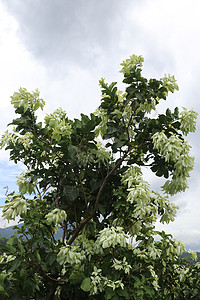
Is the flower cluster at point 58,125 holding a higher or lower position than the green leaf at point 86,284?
higher

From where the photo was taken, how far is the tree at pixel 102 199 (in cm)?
262

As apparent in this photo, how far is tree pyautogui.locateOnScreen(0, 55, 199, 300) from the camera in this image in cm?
262

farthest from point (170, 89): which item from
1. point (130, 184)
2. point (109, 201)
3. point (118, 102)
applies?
point (109, 201)

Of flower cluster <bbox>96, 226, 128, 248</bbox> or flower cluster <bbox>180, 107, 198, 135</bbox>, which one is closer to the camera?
flower cluster <bbox>96, 226, 128, 248</bbox>

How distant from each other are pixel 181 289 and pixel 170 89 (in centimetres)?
354

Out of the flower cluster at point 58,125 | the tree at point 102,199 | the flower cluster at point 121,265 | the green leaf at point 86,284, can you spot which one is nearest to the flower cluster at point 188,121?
the tree at point 102,199

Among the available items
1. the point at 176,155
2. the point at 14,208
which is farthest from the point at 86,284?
the point at 176,155

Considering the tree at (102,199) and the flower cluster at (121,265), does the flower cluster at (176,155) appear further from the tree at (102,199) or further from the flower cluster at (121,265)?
the flower cluster at (121,265)

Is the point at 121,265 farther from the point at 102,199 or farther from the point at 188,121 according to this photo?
the point at 188,121

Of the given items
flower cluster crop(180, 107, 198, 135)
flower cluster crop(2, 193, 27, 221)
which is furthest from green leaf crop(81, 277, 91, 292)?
flower cluster crop(180, 107, 198, 135)

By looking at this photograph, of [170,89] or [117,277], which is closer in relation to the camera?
[117,277]

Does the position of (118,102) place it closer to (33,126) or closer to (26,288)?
(33,126)

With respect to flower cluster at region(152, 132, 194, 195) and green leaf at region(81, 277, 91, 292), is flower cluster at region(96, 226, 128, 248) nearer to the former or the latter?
green leaf at region(81, 277, 91, 292)

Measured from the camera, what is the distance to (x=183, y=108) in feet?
9.96
